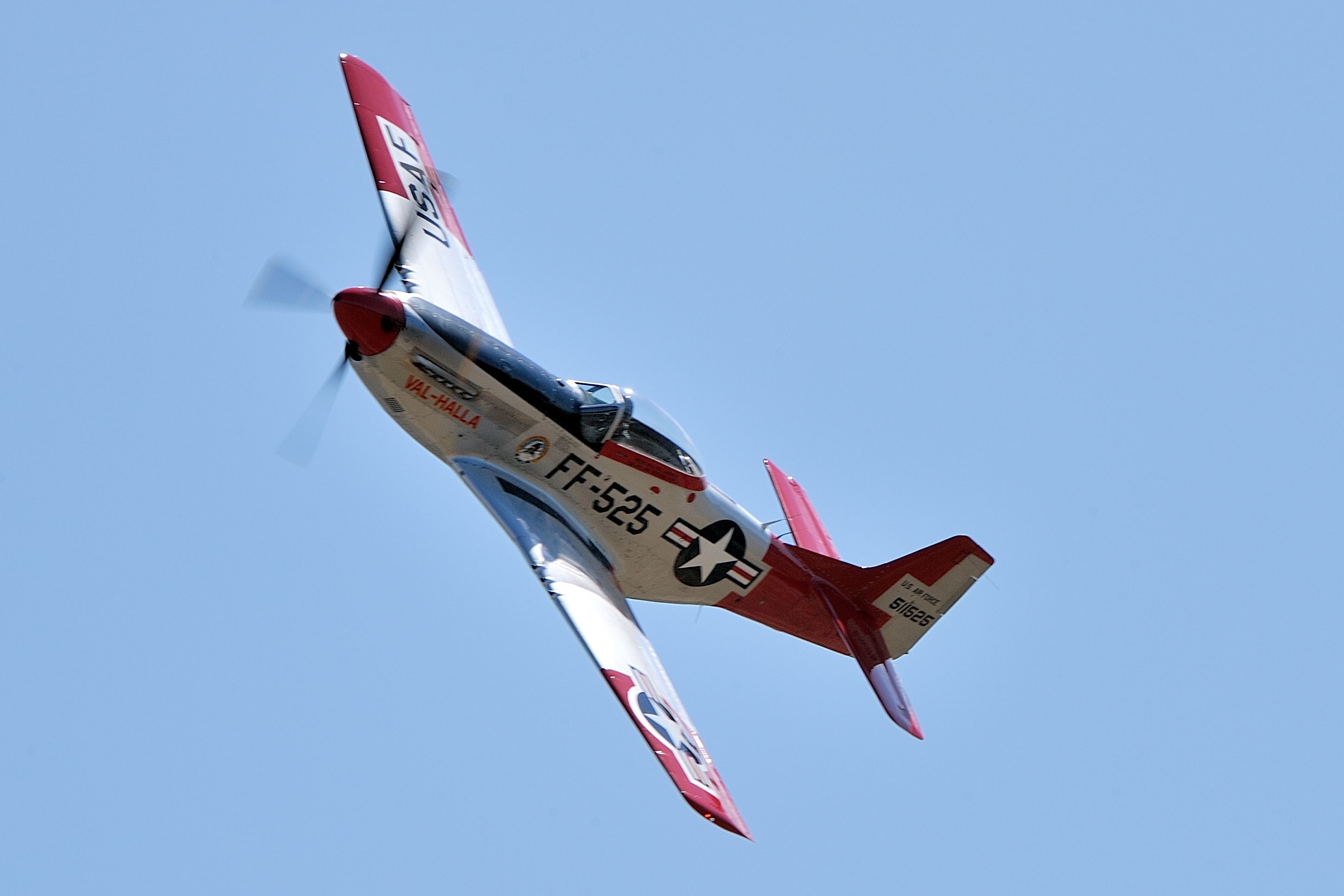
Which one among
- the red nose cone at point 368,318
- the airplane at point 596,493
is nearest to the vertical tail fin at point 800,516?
the airplane at point 596,493

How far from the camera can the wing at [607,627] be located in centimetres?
1680

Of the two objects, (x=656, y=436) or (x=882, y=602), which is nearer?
(x=656, y=436)

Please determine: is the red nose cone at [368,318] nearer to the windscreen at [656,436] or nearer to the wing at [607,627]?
the wing at [607,627]

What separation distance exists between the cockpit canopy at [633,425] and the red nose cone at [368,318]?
2.16m

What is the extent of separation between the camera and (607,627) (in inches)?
719

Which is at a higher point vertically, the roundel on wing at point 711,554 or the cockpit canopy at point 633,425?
the cockpit canopy at point 633,425

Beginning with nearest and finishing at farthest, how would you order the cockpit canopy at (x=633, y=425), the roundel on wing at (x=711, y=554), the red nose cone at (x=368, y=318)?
the red nose cone at (x=368, y=318)
the cockpit canopy at (x=633, y=425)
the roundel on wing at (x=711, y=554)

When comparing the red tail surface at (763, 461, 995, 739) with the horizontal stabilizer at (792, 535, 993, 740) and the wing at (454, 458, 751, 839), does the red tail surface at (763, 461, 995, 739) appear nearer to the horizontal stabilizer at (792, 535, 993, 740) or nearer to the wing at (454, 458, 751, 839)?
the horizontal stabilizer at (792, 535, 993, 740)

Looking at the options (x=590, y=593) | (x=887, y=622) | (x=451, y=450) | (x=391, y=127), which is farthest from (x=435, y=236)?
(x=887, y=622)

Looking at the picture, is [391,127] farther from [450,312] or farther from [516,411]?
[516,411]

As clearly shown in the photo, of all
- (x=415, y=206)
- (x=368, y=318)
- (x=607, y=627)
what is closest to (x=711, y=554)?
(x=607, y=627)

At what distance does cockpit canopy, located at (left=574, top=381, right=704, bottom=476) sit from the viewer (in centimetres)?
1925

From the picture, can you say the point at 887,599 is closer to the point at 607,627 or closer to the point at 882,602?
the point at 882,602

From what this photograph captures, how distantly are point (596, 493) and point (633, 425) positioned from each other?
2.78 feet
